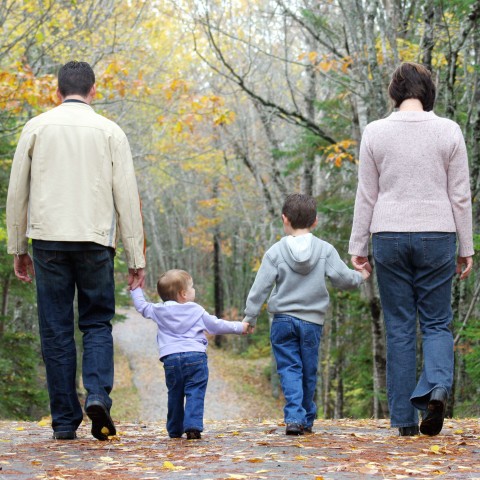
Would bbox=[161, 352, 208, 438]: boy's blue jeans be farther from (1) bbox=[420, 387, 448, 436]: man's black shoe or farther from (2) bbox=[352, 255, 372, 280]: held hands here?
(1) bbox=[420, 387, 448, 436]: man's black shoe

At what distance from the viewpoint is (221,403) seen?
26266 millimetres

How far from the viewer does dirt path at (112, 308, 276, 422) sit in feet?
82.9

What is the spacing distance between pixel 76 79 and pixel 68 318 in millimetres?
1615

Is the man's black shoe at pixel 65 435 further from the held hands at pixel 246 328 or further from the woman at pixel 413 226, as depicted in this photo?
the woman at pixel 413 226

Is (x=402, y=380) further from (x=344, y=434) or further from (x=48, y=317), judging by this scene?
(x=48, y=317)

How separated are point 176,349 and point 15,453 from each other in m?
1.32

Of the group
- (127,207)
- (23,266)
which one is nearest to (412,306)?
(127,207)

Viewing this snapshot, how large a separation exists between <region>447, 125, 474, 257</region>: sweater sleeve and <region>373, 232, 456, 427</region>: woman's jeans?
10cm

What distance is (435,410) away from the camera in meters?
5.02

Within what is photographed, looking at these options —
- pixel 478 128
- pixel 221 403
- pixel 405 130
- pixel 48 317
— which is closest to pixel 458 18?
pixel 478 128

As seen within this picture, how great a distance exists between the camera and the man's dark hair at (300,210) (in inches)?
226

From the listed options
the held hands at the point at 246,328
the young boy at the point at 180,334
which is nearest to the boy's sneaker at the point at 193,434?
the young boy at the point at 180,334

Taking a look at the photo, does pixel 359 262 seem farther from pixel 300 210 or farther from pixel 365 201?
pixel 300 210

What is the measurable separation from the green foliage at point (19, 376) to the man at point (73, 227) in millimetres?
7813
